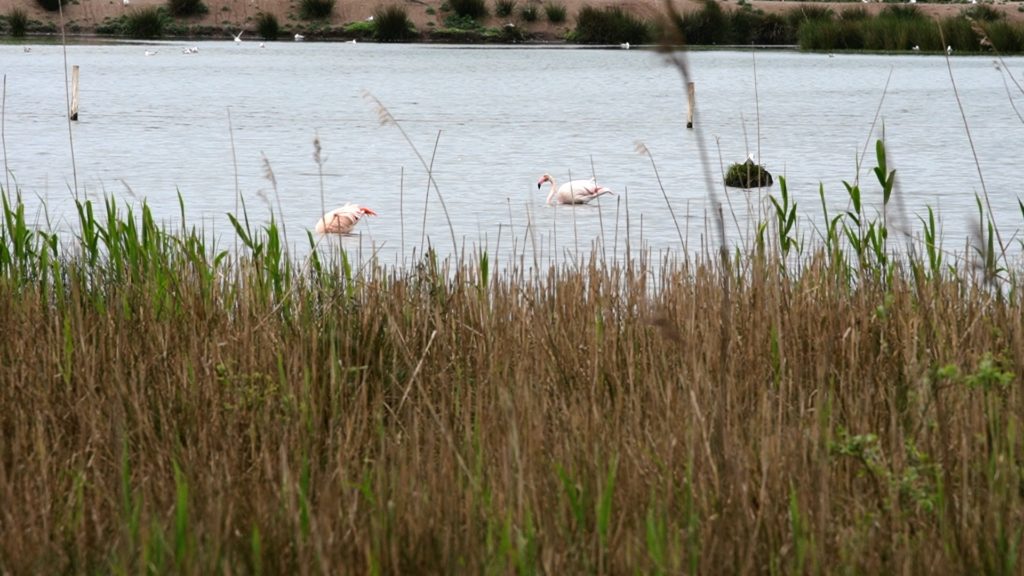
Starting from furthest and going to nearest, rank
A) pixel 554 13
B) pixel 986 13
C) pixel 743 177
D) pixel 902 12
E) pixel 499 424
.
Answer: pixel 554 13 < pixel 986 13 < pixel 902 12 < pixel 743 177 < pixel 499 424

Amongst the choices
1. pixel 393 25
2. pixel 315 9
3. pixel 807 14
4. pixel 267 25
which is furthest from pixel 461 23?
pixel 807 14

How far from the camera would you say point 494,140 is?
16.1 metres

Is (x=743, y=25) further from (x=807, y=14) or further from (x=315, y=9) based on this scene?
(x=315, y=9)

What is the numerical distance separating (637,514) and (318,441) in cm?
86

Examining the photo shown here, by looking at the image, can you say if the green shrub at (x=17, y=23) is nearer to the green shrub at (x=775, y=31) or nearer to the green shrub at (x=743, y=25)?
the green shrub at (x=743, y=25)

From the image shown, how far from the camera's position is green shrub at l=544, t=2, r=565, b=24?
48.5 m

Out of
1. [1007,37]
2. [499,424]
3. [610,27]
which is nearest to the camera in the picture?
[499,424]

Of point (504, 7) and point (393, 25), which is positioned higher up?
point (504, 7)

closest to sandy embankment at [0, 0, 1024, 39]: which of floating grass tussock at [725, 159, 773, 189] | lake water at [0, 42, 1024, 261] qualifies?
lake water at [0, 42, 1024, 261]

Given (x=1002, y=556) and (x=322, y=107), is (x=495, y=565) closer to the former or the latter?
(x=1002, y=556)

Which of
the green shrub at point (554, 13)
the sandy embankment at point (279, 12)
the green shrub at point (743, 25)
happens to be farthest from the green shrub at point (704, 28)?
the green shrub at point (554, 13)

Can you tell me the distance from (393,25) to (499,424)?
141 feet

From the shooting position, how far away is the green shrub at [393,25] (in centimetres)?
4516

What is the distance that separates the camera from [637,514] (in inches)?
108
